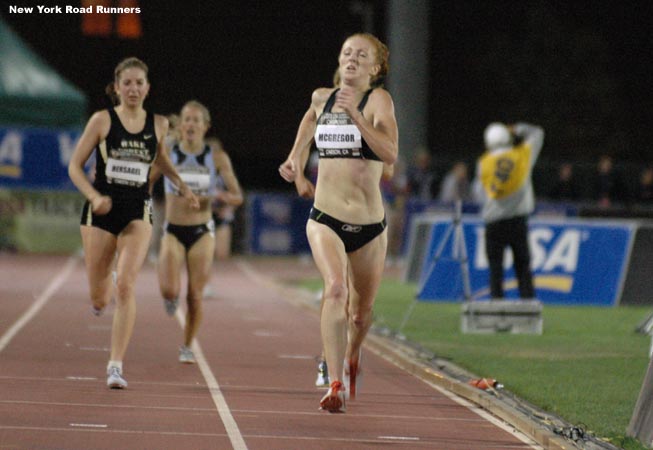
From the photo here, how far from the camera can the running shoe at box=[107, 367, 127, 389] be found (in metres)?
11.1

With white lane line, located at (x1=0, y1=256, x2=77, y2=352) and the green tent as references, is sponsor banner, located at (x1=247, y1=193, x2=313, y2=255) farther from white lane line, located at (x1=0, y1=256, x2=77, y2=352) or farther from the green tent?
white lane line, located at (x1=0, y1=256, x2=77, y2=352)

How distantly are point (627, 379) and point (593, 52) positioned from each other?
5273 cm

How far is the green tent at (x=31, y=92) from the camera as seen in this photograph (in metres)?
32.0

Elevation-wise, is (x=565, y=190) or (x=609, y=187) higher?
(x=609, y=187)

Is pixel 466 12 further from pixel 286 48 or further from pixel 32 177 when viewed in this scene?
pixel 32 177

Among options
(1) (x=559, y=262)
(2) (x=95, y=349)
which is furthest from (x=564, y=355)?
(1) (x=559, y=262)

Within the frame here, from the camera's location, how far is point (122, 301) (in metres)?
11.2

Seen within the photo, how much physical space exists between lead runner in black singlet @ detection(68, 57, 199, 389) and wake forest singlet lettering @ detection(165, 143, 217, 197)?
2.30 metres

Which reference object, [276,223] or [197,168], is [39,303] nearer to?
[197,168]

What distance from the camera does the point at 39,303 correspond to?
1986 centimetres

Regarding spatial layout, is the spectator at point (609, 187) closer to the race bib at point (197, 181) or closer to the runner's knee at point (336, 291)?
the race bib at point (197, 181)

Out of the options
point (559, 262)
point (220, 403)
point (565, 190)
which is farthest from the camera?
point (565, 190)

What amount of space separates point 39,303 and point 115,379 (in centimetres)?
903

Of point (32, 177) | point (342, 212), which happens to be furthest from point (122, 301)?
point (32, 177)
